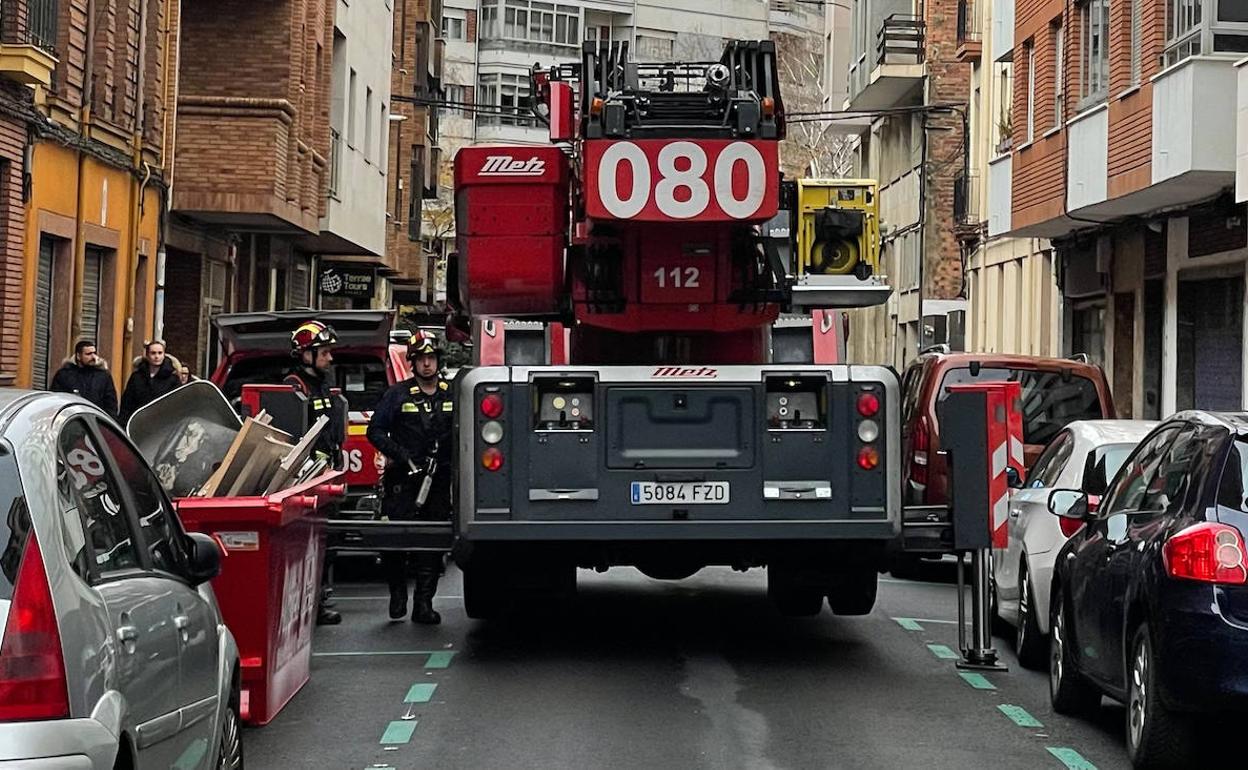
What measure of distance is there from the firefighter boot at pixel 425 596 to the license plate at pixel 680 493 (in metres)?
2.74

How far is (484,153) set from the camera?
1247cm

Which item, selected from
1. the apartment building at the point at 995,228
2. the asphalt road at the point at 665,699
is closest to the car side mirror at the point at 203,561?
the asphalt road at the point at 665,699

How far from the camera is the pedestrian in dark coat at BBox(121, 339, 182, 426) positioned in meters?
20.4

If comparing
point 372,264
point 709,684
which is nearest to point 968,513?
point 709,684

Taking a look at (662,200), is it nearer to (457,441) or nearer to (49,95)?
(457,441)

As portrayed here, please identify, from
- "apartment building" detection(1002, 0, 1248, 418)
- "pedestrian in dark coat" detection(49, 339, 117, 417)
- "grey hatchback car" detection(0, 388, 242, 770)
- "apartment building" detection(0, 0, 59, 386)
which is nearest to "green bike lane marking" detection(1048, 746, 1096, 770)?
"grey hatchback car" detection(0, 388, 242, 770)

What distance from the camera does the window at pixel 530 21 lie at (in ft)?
284

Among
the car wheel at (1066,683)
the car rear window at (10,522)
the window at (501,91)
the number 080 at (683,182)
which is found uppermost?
the window at (501,91)

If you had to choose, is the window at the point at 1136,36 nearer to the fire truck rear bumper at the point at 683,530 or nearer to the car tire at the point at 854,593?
the car tire at the point at 854,593

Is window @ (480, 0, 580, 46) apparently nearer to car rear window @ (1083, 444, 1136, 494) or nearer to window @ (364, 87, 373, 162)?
window @ (364, 87, 373, 162)

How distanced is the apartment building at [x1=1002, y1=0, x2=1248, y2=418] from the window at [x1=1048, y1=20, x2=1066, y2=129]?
0.11 feet

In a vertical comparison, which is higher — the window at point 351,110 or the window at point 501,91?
the window at point 501,91

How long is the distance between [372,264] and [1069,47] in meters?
19.0

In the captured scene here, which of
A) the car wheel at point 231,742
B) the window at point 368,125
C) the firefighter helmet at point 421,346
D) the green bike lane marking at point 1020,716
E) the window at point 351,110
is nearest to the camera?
the car wheel at point 231,742
